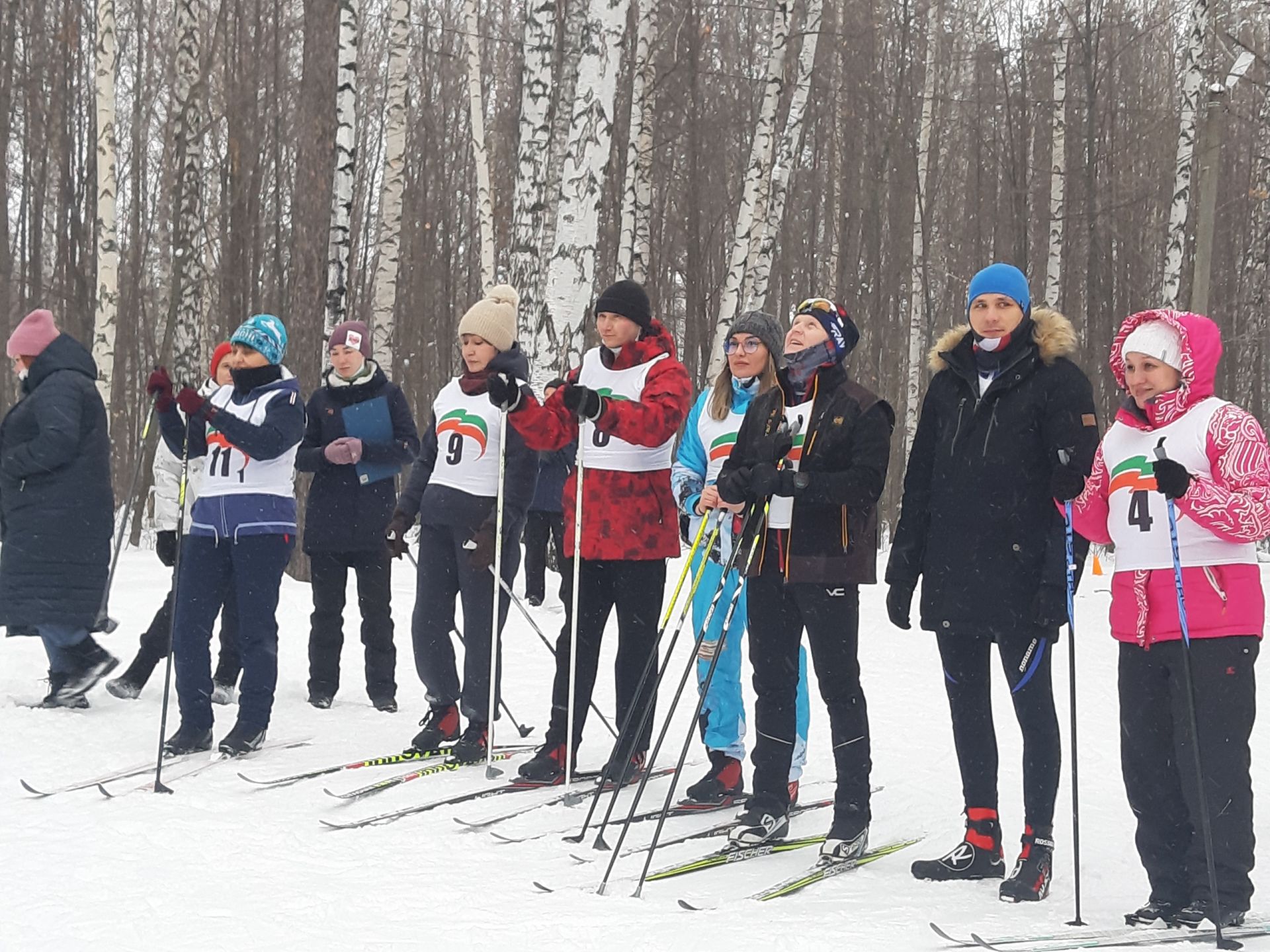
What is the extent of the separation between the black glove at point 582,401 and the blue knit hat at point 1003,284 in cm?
139

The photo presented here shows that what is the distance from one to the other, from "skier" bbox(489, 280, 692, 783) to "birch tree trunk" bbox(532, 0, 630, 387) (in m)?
3.73

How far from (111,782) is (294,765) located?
2.40ft

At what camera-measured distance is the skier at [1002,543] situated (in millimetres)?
4121

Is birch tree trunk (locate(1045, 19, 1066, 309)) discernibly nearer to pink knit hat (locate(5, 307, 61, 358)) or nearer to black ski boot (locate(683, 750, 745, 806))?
black ski boot (locate(683, 750, 745, 806))

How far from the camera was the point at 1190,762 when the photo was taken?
3775mm

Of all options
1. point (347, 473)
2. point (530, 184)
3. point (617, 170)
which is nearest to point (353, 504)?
point (347, 473)

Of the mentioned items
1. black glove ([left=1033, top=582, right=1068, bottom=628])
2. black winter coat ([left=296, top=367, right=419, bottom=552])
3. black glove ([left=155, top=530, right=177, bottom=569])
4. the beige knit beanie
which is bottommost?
black glove ([left=155, top=530, right=177, bottom=569])

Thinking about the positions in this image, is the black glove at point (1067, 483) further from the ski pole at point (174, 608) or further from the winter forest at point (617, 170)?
the winter forest at point (617, 170)

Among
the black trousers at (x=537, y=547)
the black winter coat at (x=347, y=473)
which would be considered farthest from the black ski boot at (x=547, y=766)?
the black trousers at (x=537, y=547)

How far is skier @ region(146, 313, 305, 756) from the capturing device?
18.4 feet

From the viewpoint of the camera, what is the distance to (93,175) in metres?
19.0

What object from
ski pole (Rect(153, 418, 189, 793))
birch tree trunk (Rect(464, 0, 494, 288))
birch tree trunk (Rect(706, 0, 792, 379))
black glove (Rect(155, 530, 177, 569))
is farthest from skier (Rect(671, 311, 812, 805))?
birch tree trunk (Rect(464, 0, 494, 288))

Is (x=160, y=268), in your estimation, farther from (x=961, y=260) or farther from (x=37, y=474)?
(x=37, y=474)

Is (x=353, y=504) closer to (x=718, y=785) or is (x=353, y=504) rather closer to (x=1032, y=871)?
(x=718, y=785)
